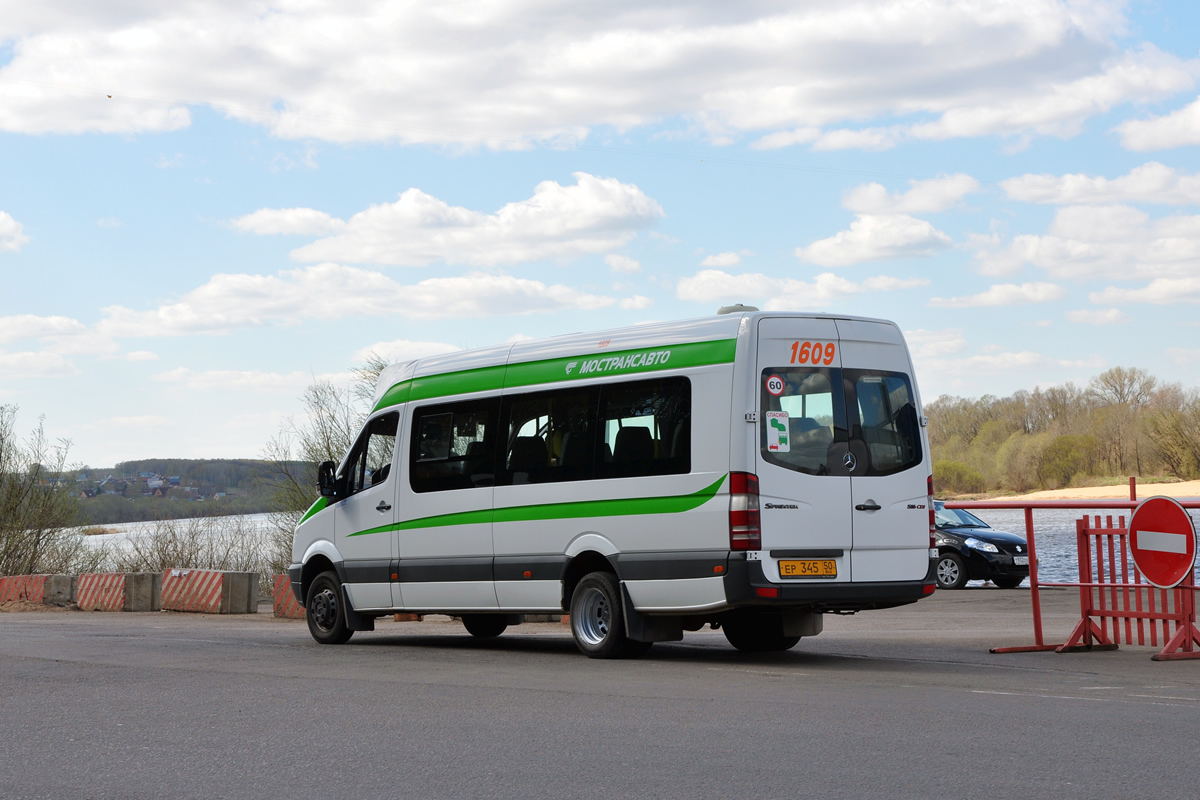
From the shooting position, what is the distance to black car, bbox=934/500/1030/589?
24703 millimetres

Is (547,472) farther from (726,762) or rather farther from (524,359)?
(726,762)

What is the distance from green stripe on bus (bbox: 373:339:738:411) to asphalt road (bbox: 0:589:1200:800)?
2.51 meters

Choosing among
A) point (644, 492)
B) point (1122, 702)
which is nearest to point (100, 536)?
point (644, 492)

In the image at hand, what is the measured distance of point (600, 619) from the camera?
11.9 m

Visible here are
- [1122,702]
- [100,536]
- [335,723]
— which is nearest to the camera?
[335,723]

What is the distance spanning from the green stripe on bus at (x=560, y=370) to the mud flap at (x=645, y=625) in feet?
6.20

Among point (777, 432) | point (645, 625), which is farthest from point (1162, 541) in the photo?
point (645, 625)

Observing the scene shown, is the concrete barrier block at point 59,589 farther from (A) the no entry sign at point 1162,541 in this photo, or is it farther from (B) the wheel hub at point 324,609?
(A) the no entry sign at point 1162,541

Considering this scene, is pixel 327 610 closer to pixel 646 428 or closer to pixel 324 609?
pixel 324 609

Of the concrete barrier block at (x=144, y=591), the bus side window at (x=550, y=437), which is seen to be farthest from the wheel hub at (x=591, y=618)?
the concrete barrier block at (x=144, y=591)

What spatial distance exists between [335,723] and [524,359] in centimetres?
526

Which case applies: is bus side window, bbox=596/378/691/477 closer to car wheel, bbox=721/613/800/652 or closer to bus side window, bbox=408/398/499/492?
bus side window, bbox=408/398/499/492

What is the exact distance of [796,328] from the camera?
11.1 meters

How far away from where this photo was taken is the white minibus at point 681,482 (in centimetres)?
1074
